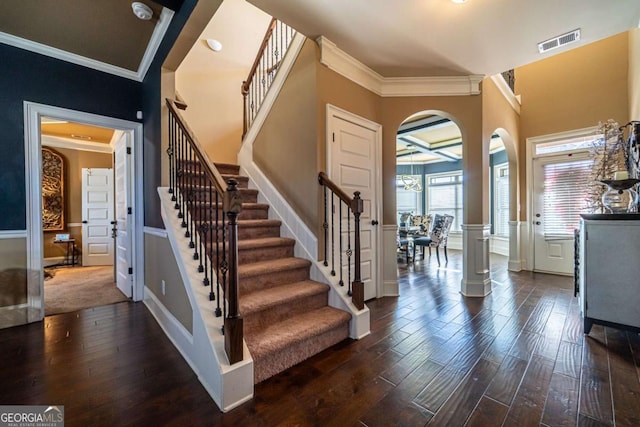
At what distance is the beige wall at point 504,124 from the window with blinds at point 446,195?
10.4 feet

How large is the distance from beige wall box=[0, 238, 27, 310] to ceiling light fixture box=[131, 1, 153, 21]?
93.4 inches

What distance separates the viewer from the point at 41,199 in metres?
2.74

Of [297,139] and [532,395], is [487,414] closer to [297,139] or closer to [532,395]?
[532,395]

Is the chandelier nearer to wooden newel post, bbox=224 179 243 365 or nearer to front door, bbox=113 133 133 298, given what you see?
front door, bbox=113 133 133 298

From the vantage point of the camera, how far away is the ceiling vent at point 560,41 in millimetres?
2626

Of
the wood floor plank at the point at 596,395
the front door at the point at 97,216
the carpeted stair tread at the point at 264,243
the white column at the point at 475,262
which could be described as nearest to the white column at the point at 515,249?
the white column at the point at 475,262

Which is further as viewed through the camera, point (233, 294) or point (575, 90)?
point (575, 90)

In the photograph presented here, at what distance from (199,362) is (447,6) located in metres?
3.27

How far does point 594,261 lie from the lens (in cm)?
228

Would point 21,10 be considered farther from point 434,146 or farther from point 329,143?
point 434,146

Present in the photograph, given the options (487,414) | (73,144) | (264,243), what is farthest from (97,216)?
(487,414)

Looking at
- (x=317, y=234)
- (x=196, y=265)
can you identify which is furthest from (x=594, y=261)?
(x=196, y=265)

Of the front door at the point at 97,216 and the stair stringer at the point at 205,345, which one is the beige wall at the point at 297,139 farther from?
the front door at the point at 97,216

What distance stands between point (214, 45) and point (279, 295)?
13.2ft
